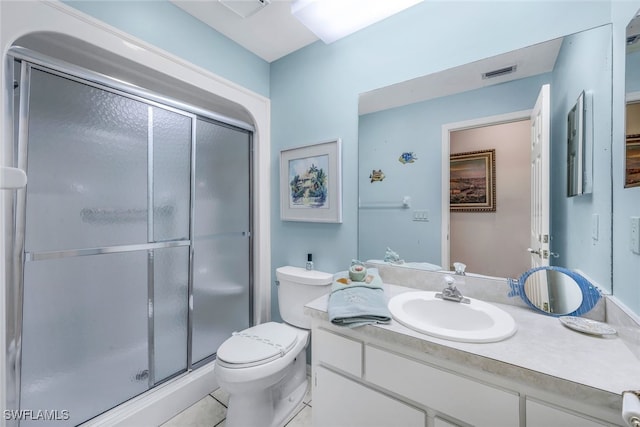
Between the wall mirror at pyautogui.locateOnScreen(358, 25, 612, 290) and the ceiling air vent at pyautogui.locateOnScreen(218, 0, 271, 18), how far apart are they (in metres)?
0.75

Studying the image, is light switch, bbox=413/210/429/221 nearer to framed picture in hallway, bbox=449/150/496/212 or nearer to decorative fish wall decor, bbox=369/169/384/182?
framed picture in hallway, bbox=449/150/496/212

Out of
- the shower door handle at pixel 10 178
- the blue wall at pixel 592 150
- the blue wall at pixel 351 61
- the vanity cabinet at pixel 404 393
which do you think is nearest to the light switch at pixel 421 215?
the blue wall at pixel 351 61

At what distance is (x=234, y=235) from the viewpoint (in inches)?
78.6

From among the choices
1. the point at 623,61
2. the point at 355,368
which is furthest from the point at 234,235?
the point at 623,61

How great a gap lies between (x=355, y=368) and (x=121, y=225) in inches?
56.1

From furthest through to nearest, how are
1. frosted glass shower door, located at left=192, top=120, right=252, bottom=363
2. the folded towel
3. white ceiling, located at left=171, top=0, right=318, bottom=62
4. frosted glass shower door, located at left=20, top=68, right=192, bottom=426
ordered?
frosted glass shower door, located at left=192, top=120, right=252, bottom=363 < white ceiling, located at left=171, top=0, right=318, bottom=62 < frosted glass shower door, located at left=20, top=68, right=192, bottom=426 < the folded towel

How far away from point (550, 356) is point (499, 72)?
118cm

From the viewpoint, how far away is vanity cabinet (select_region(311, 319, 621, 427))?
2.31ft

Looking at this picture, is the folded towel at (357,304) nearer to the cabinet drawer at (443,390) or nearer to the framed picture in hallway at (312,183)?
the cabinet drawer at (443,390)

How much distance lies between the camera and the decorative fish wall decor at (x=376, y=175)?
154 centimetres

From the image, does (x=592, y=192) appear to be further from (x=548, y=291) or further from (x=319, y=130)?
(x=319, y=130)

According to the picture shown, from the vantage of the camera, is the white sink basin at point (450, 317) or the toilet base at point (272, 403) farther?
the toilet base at point (272, 403)

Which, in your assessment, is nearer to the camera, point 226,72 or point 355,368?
point 355,368
